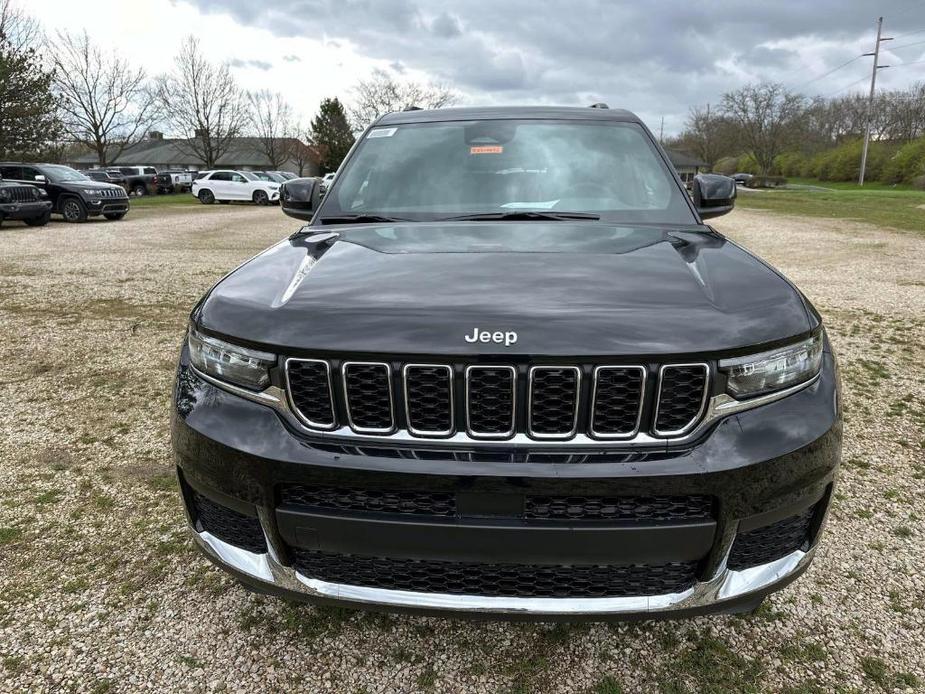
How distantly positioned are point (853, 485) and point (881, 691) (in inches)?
55.5

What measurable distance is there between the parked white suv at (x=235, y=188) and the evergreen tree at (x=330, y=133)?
37.6 meters

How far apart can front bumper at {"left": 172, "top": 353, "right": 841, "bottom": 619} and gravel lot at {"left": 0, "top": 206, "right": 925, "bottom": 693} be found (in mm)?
466

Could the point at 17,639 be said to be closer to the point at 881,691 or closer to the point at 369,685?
the point at 369,685

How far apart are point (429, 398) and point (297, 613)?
115cm

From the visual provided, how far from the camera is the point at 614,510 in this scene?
1.60m

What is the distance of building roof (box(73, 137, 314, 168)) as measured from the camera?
71.2 meters

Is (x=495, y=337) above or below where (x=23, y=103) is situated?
below

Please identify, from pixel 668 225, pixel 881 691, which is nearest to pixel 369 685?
pixel 881 691

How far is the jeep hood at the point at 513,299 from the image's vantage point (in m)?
1.59

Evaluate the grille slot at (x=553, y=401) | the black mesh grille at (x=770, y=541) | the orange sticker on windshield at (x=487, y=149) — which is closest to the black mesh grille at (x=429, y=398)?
the grille slot at (x=553, y=401)

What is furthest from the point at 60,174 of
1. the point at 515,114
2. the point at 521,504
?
the point at 521,504

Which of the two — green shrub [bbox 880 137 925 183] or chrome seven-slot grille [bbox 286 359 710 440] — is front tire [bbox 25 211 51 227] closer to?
chrome seven-slot grille [bbox 286 359 710 440]

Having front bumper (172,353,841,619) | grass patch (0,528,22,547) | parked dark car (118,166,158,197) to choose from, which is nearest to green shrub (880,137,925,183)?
parked dark car (118,166,158,197)

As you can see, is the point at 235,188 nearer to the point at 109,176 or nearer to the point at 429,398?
the point at 109,176
